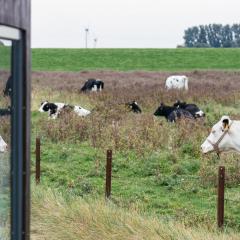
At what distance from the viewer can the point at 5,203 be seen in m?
4.28

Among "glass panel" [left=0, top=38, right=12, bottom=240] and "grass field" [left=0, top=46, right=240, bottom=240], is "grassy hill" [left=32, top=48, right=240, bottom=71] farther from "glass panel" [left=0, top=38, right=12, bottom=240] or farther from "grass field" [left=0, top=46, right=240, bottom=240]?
"glass panel" [left=0, top=38, right=12, bottom=240]

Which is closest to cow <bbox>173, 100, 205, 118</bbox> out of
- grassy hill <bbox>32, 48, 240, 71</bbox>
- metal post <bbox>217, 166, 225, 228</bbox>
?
metal post <bbox>217, 166, 225, 228</bbox>

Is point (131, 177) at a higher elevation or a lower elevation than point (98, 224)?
lower

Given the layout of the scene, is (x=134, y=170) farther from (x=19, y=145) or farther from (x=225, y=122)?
(x=19, y=145)

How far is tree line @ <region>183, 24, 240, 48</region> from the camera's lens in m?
125

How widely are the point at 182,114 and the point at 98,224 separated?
12.5 m

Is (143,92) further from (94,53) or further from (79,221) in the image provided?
(94,53)

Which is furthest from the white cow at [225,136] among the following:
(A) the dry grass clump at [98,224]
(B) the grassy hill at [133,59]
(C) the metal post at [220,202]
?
(B) the grassy hill at [133,59]

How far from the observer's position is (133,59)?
6556 centimetres

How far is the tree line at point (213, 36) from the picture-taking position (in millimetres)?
124750

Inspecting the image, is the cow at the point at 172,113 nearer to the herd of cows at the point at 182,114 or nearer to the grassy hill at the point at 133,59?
the herd of cows at the point at 182,114

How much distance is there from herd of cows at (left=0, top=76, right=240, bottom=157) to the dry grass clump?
291 centimetres

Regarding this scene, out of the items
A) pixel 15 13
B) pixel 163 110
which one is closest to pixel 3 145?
pixel 15 13

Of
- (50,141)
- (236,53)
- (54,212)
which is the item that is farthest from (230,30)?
(54,212)
